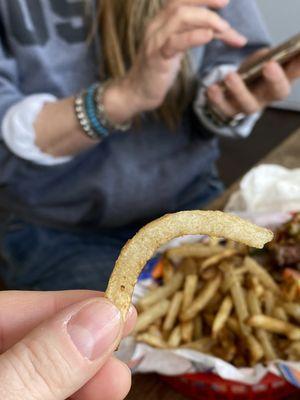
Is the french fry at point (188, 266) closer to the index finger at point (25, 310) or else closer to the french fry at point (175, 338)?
the french fry at point (175, 338)

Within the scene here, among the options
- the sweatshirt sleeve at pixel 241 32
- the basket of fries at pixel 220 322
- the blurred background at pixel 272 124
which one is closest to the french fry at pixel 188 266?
the basket of fries at pixel 220 322

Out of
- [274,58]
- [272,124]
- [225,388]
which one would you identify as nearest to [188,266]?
[225,388]

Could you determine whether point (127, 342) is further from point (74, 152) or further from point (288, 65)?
point (288, 65)

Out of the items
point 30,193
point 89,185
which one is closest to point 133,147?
point 89,185

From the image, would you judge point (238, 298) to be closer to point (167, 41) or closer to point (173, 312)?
point (173, 312)

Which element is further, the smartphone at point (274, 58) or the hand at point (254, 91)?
the hand at point (254, 91)

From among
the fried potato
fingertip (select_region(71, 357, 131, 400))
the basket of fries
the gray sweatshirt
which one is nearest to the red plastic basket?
the basket of fries

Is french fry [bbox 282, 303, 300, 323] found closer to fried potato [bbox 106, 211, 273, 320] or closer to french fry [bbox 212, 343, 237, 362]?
french fry [bbox 212, 343, 237, 362]
